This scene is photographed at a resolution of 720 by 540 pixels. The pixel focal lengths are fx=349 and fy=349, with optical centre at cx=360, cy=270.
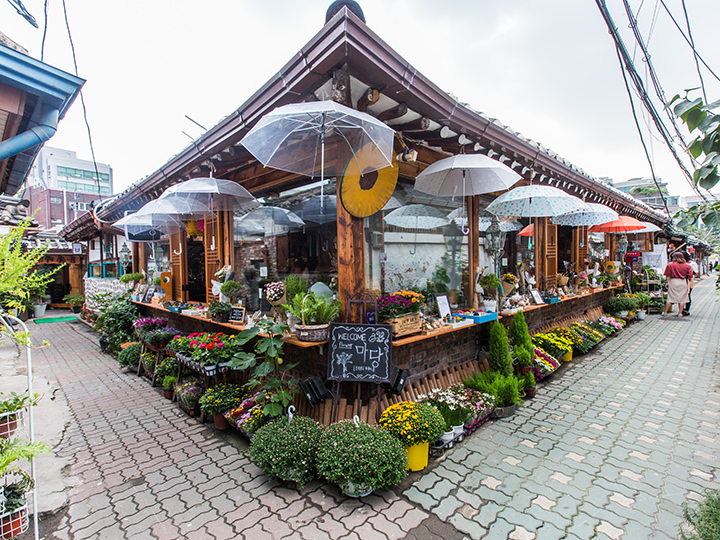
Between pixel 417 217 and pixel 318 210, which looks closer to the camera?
pixel 318 210

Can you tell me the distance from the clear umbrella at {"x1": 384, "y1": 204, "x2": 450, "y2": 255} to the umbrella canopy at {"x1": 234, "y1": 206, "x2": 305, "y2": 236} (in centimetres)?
135

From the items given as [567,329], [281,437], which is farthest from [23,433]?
[567,329]

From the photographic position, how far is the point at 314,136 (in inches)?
134

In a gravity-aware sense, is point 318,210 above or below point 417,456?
above

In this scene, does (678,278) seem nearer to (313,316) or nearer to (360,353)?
(360,353)

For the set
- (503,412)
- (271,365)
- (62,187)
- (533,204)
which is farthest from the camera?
(62,187)

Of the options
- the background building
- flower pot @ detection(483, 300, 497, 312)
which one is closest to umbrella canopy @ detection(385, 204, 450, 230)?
flower pot @ detection(483, 300, 497, 312)

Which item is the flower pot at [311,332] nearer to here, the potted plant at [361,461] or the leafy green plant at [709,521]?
the potted plant at [361,461]

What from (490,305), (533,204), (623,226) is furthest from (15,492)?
(623,226)

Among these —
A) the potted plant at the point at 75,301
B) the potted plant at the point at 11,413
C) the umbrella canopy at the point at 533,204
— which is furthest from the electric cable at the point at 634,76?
the potted plant at the point at 75,301

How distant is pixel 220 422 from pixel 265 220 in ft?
9.51

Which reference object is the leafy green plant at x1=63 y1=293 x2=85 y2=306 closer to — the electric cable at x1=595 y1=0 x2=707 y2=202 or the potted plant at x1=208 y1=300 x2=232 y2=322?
the potted plant at x1=208 y1=300 x2=232 y2=322

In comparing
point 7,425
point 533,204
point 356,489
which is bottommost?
point 356,489

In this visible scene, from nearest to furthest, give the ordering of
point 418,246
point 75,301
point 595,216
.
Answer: point 418,246 → point 595,216 → point 75,301
